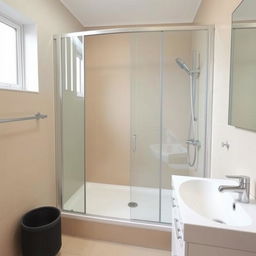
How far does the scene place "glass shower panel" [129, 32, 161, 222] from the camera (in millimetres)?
2389

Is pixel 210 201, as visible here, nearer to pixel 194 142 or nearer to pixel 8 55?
pixel 194 142

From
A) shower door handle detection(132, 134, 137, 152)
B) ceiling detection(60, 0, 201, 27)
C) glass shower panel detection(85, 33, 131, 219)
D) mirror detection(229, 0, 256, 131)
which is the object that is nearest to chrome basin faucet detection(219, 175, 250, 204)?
mirror detection(229, 0, 256, 131)

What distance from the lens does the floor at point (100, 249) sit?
6.06 feet

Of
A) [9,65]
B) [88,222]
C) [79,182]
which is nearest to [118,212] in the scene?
[88,222]

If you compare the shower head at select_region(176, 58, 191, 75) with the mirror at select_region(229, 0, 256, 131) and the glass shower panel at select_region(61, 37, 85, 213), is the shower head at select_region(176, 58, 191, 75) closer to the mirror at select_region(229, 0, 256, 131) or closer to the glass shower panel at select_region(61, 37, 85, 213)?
the mirror at select_region(229, 0, 256, 131)

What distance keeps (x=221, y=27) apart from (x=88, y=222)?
87.9 inches

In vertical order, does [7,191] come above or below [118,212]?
above

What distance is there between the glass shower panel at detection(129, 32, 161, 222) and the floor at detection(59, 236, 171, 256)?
0.46 m

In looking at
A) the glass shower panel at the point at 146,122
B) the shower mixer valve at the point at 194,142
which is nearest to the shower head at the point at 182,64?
the glass shower panel at the point at 146,122

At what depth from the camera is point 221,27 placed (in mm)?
1618

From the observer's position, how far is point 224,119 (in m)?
1.53

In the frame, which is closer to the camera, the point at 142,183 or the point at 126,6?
the point at 126,6

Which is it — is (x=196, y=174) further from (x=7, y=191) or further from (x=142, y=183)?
(x=7, y=191)

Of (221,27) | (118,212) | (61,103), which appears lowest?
(118,212)
